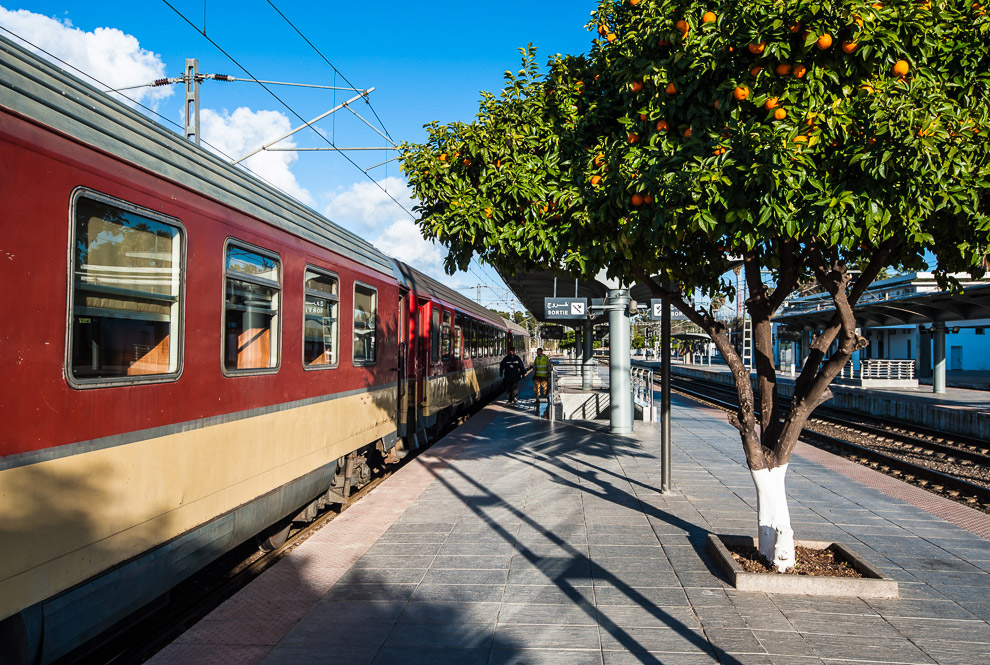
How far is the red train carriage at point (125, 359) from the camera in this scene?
2963mm

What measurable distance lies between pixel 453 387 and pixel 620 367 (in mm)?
3635

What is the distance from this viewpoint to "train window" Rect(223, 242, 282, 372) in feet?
15.7

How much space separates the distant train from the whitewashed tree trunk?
3960mm

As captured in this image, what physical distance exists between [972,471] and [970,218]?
808cm

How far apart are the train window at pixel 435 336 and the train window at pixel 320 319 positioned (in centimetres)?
513

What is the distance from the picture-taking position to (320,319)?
6.48 m

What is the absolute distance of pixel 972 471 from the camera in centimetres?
1055

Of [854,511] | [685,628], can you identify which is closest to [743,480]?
[854,511]

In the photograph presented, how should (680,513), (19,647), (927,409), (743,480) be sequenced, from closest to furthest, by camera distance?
(19,647)
(680,513)
(743,480)
(927,409)

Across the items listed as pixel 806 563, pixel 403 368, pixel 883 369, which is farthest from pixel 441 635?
pixel 883 369

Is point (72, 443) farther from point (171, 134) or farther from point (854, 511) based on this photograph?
point (854, 511)

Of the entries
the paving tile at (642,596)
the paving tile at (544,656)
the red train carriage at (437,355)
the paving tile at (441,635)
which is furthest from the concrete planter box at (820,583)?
the red train carriage at (437,355)

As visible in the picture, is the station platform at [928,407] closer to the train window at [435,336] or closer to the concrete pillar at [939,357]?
the concrete pillar at [939,357]

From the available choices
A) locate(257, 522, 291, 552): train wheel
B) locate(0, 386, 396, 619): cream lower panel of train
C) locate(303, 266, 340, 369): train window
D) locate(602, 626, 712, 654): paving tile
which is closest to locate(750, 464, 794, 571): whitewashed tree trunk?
locate(602, 626, 712, 654): paving tile
